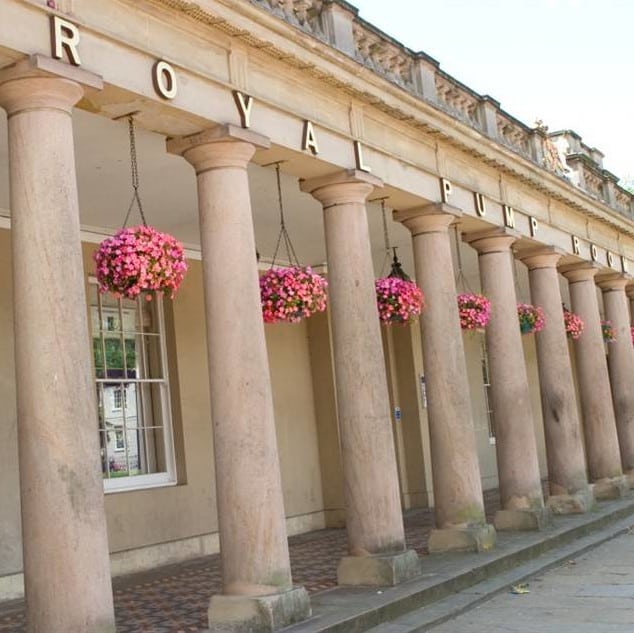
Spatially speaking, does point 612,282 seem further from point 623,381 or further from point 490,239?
point 490,239

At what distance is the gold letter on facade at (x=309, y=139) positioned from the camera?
861 centimetres

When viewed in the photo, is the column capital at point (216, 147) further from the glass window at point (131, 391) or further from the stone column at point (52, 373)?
the glass window at point (131, 391)

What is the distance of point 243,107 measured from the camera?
7781mm

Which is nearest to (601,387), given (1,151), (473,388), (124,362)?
(473,388)

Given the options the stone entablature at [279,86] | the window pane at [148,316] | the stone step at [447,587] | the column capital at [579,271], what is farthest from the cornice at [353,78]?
the stone step at [447,587]

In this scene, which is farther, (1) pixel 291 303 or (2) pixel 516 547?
(2) pixel 516 547

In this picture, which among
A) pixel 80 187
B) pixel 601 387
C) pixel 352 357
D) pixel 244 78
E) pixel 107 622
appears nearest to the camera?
pixel 107 622

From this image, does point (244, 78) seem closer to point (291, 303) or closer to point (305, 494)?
point (291, 303)

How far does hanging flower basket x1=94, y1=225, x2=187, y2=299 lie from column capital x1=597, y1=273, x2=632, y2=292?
39.5ft

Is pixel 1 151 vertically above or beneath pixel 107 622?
above

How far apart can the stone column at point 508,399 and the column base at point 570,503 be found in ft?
4.13

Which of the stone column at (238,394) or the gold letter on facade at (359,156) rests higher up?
the gold letter on facade at (359,156)

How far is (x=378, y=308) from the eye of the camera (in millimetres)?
9875

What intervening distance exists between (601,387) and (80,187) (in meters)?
9.17
